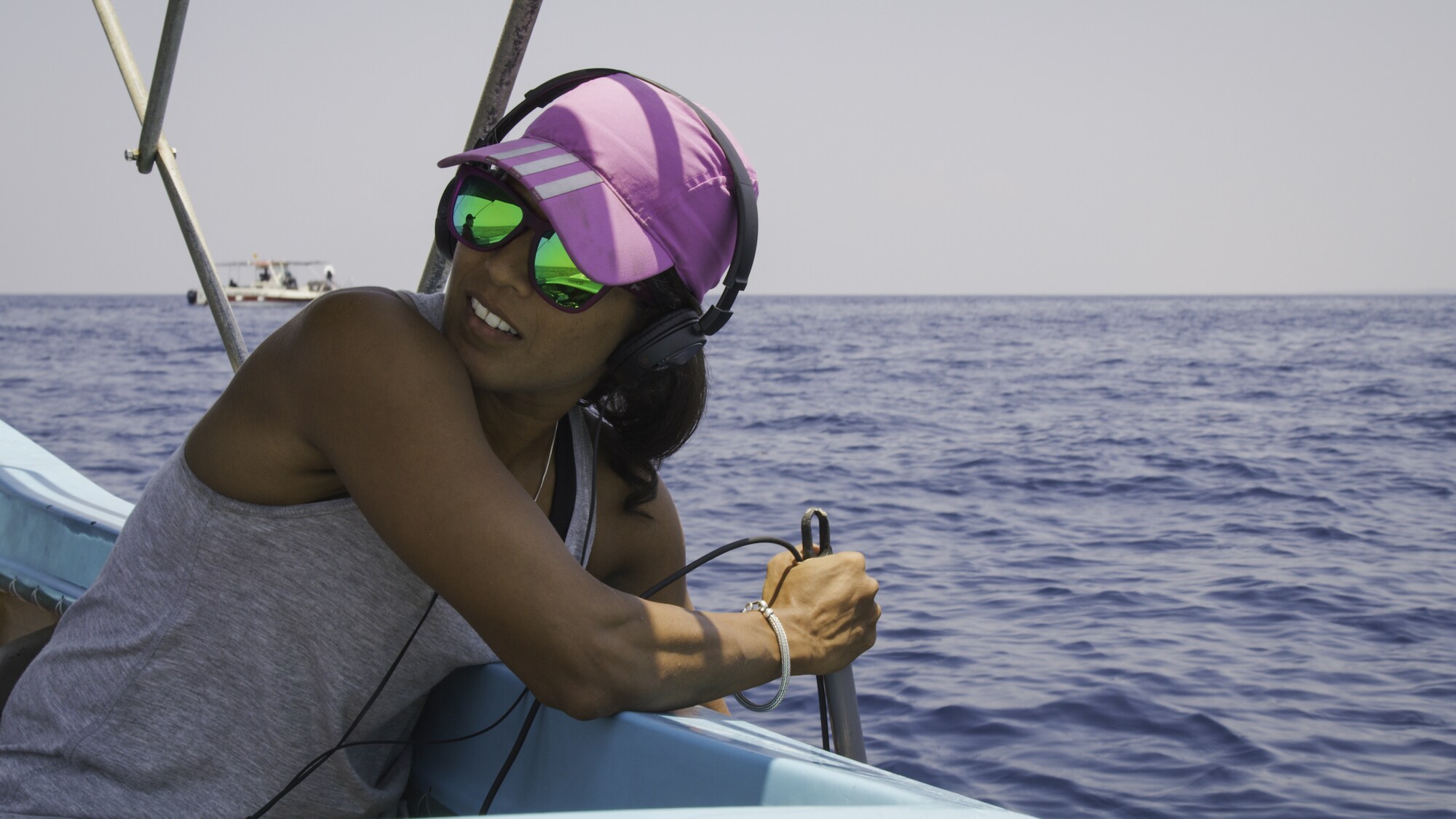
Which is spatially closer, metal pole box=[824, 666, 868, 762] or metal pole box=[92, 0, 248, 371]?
metal pole box=[824, 666, 868, 762]

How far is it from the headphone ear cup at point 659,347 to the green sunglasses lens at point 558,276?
108 mm

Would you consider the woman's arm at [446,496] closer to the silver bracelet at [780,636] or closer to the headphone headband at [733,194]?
the silver bracelet at [780,636]

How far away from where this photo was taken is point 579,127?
1.24 meters

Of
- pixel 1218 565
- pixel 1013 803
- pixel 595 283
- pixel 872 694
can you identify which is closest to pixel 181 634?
pixel 595 283

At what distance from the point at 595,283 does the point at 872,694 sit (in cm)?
352

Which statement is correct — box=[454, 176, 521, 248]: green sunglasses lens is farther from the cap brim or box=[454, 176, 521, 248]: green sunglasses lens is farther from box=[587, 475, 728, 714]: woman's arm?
box=[587, 475, 728, 714]: woman's arm

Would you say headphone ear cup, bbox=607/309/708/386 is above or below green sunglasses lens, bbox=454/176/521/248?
below

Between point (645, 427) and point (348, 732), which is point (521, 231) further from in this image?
point (348, 732)

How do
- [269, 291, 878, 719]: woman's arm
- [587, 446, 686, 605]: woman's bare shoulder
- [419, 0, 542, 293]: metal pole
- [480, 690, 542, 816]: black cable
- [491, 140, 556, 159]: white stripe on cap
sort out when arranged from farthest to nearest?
[419, 0, 542, 293]: metal pole → [587, 446, 686, 605]: woman's bare shoulder → [480, 690, 542, 816]: black cable → [491, 140, 556, 159]: white stripe on cap → [269, 291, 878, 719]: woman's arm

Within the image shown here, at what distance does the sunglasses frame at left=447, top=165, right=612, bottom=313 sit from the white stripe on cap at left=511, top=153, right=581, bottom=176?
6cm

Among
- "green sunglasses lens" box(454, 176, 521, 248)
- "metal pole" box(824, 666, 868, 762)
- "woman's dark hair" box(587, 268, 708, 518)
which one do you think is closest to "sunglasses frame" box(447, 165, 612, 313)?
"green sunglasses lens" box(454, 176, 521, 248)

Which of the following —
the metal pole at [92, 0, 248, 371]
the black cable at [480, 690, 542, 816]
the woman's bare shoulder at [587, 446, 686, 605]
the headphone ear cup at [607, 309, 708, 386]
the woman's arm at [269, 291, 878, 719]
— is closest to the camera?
the woman's arm at [269, 291, 878, 719]

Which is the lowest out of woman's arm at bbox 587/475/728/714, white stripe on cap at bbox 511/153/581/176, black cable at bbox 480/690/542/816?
black cable at bbox 480/690/542/816

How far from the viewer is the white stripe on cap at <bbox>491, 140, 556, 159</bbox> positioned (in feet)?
4.01
